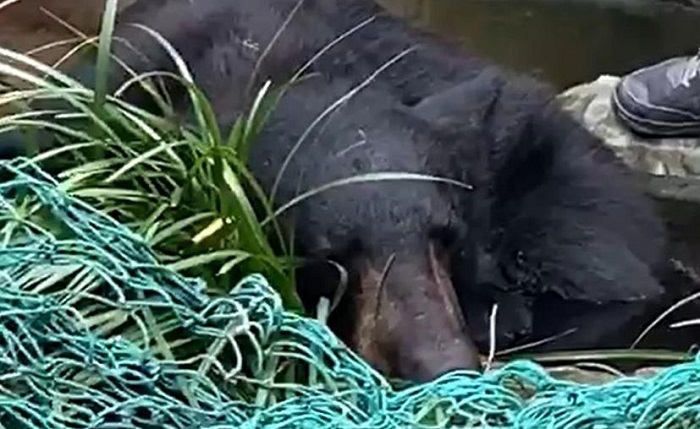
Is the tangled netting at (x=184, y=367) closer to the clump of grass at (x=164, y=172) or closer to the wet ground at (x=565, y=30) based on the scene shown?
the clump of grass at (x=164, y=172)

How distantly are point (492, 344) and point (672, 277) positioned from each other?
0.77m

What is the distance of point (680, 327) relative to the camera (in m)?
2.66

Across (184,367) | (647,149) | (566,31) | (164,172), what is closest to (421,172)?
(164,172)

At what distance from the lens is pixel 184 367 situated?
1904 millimetres

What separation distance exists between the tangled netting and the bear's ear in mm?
742

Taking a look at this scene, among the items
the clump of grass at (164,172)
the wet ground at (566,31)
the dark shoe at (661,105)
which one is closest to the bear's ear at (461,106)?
the clump of grass at (164,172)

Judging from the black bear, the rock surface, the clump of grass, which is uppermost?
the clump of grass

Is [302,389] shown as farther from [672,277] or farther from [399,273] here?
[672,277]

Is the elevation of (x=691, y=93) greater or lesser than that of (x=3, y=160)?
lesser

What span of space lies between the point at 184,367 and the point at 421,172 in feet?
2.45

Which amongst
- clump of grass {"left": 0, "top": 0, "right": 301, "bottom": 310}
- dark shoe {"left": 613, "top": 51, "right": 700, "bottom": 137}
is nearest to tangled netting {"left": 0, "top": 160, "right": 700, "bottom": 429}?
clump of grass {"left": 0, "top": 0, "right": 301, "bottom": 310}

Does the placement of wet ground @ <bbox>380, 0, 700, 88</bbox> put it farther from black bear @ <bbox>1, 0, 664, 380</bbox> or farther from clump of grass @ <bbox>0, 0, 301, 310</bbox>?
clump of grass @ <bbox>0, 0, 301, 310</bbox>

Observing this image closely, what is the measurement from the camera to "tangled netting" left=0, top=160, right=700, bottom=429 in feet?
5.88

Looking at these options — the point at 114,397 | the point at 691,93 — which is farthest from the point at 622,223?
the point at 114,397
